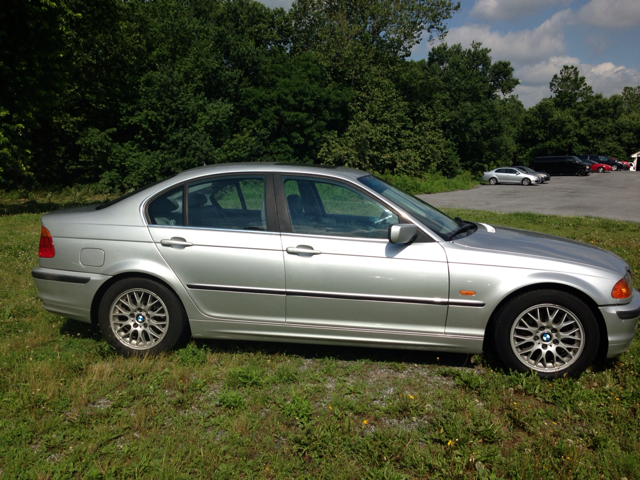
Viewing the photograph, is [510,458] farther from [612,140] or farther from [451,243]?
[612,140]

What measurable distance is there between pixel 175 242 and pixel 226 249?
0.44 meters

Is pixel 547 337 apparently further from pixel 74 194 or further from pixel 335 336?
pixel 74 194

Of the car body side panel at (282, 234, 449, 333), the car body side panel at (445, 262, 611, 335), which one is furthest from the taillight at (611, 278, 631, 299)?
the car body side panel at (282, 234, 449, 333)

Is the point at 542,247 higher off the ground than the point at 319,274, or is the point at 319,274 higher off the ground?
the point at 542,247

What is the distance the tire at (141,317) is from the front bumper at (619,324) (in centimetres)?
339

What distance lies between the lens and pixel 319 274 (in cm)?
415

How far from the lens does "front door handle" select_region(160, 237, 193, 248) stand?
4.35 metres

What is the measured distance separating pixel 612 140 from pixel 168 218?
233 feet

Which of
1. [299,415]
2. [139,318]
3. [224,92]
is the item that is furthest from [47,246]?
[224,92]

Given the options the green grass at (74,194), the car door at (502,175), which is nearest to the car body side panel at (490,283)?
the green grass at (74,194)

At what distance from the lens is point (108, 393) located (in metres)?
3.81

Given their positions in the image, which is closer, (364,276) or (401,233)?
(401,233)

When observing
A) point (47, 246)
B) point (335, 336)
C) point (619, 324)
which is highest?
point (47, 246)

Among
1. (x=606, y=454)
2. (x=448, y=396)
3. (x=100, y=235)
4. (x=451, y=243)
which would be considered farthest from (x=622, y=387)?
(x=100, y=235)
